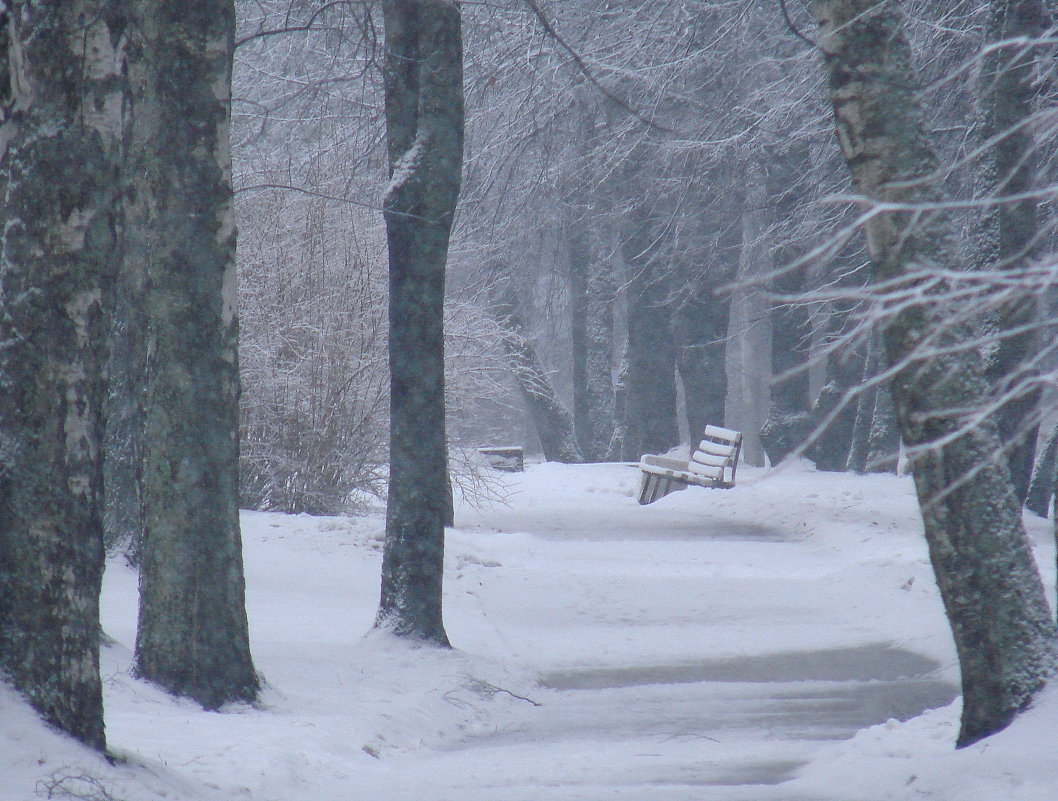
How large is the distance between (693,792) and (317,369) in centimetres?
1049

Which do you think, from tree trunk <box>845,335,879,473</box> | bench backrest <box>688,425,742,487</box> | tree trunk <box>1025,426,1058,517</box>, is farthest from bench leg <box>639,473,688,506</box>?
tree trunk <box>1025,426,1058,517</box>

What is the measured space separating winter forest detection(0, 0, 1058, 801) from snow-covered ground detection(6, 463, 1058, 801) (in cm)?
4

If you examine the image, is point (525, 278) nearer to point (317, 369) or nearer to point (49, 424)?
point (317, 369)

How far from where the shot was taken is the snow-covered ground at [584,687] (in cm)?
511

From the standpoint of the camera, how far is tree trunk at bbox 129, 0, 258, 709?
6527 mm

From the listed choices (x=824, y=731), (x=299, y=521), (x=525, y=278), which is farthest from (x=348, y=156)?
(x=525, y=278)

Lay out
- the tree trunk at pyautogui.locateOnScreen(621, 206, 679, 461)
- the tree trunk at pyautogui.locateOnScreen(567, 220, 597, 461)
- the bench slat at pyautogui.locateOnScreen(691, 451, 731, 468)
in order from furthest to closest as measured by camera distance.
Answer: the tree trunk at pyautogui.locateOnScreen(567, 220, 597, 461) → the tree trunk at pyautogui.locateOnScreen(621, 206, 679, 461) → the bench slat at pyautogui.locateOnScreen(691, 451, 731, 468)

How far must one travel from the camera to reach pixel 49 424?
4383 millimetres

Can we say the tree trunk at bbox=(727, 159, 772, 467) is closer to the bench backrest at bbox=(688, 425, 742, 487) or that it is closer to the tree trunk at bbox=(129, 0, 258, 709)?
the bench backrest at bbox=(688, 425, 742, 487)

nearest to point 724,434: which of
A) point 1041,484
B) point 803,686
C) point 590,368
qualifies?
point 1041,484

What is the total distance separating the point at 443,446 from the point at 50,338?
15.5 ft

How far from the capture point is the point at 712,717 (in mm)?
7508

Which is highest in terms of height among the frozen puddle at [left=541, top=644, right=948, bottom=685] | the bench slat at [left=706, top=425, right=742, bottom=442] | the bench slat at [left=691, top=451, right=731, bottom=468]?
the bench slat at [left=706, top=425, right=742, bottom=442]

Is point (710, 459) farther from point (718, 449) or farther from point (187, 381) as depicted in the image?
point (187, 381)
